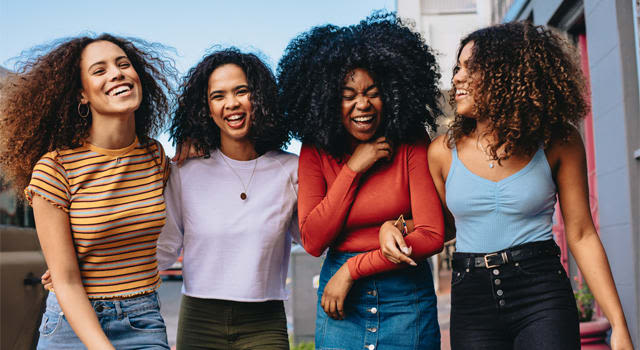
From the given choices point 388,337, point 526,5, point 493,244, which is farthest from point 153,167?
point 526,5

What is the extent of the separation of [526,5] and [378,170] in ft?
20.2

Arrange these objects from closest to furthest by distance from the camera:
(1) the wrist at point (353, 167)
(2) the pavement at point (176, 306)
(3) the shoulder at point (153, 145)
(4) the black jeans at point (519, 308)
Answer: (4) the black jeans at point (519, 308) → (1) the wrist at point (353, 167) → (3) the shoulder at point (153, 145) → (2) the pavement at point (176, 306)

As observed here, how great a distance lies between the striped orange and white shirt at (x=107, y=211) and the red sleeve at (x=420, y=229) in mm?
829

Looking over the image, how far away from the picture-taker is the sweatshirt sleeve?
2.90 m

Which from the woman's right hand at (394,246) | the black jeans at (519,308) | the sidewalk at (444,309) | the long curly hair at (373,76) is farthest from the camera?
the sidewalk at (444,309)

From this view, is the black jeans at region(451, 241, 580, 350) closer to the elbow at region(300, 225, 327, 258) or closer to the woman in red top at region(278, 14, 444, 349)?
the woman in red top at region(278, 14, 444, 349)

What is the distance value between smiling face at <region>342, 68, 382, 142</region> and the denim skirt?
52 centimetres

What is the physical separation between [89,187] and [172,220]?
0.51 metres

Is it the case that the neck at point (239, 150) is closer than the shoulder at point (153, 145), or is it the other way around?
the shoulder at point (153, 145)

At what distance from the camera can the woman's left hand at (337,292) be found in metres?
2.55

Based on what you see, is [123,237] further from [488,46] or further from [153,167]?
[488,46]

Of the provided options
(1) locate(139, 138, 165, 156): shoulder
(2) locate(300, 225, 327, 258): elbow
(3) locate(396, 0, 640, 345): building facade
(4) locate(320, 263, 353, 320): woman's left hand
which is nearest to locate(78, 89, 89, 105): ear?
(1) locate(139, 138, 165, 156): shoulder

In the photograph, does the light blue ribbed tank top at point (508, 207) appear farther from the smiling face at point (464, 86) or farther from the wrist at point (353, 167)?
the wrist at point (353, 167)

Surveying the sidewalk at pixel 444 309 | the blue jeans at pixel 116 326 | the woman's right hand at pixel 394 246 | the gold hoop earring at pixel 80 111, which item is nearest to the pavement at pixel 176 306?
the sidewalk at pixel 444 309
